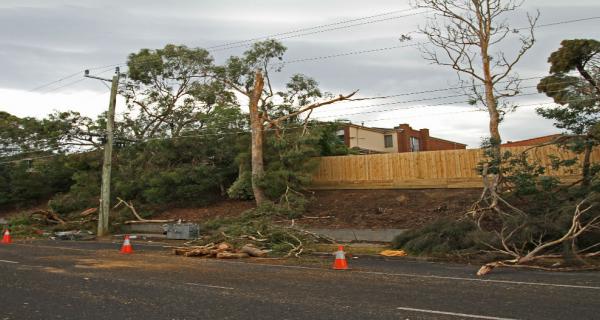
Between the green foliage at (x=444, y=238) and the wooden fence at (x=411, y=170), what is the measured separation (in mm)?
7446

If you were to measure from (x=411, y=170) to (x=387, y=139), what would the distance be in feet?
121

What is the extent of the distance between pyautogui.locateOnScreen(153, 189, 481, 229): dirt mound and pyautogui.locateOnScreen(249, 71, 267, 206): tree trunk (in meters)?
1.86

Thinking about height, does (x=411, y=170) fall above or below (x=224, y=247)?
above

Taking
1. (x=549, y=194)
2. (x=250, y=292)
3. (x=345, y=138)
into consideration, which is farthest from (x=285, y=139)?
(x=345, y=138)

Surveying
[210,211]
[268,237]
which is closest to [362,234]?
[268,237]

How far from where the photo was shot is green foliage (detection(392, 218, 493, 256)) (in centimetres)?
1641

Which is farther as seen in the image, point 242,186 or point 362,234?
point 242,186

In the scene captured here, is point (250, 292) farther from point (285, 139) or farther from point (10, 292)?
point (285, 139)

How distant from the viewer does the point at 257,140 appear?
29.3 m

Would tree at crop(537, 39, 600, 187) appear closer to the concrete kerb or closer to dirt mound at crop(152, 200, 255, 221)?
the concrete kerb

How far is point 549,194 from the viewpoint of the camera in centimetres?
1877

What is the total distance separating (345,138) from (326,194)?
28.1m

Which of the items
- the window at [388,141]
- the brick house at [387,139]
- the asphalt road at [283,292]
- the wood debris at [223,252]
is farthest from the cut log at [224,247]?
the window at [388,141]

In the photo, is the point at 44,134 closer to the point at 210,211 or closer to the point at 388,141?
the point at 210,211
